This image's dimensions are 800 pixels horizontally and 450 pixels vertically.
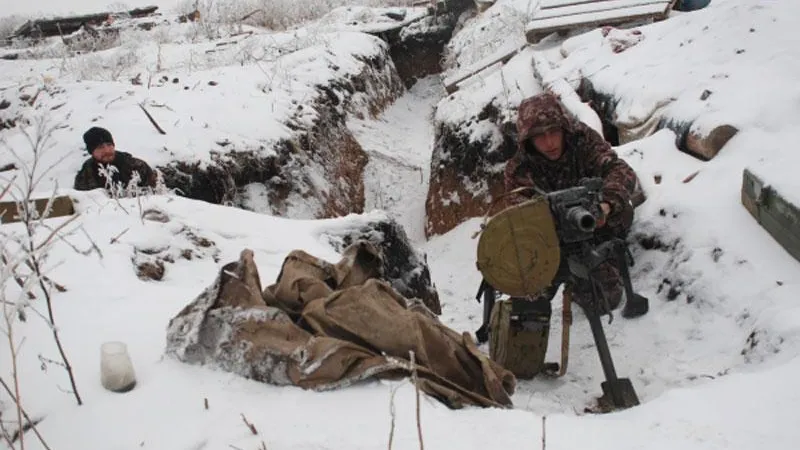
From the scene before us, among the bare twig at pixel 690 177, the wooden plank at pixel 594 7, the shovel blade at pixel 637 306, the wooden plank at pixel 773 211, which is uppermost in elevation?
the wooden plank at pixel 594 7

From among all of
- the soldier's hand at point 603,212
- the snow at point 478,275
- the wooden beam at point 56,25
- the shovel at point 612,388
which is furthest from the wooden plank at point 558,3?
the wooden beam at point 56,25

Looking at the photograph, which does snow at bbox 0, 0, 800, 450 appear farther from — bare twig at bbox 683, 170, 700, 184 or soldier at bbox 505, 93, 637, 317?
soldier at bbox 505, 93, 637, 317

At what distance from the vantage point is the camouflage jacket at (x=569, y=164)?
3332 mm

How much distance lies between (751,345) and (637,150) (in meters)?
2.03

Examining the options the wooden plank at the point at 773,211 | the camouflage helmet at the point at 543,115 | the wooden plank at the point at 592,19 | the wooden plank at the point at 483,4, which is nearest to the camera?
the wooden plank at the point at 773,211

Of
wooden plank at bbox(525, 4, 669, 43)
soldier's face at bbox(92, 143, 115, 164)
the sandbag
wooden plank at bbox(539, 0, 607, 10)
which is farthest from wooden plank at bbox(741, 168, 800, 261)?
wooden plank at bbox(539, 0, 607, 10)

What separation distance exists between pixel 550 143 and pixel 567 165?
23cm

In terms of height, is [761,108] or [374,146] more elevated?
[761,108]

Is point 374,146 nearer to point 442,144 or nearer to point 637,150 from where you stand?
point 442,144

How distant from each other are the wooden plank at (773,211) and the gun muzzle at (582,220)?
96 centimetres

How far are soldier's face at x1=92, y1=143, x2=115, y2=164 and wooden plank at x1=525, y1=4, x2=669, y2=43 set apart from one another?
4983 mm

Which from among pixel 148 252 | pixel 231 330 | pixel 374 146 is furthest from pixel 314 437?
pixel 374 146

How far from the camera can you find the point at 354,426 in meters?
1.86

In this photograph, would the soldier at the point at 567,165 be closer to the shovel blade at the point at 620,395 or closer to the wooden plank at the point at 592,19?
the shovel blade at the point at 620,395
